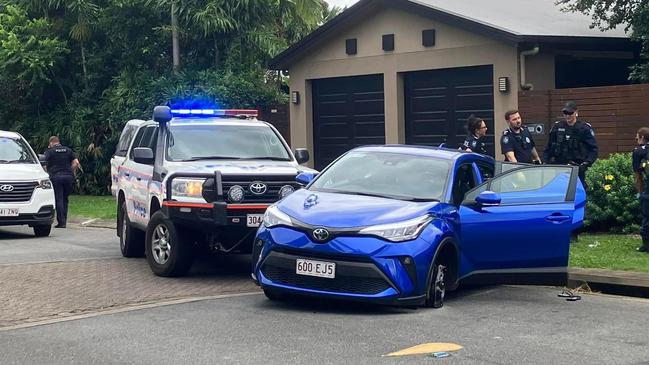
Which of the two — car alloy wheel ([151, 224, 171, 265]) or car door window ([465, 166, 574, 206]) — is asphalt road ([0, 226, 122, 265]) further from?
car door window ([465, 166, 574, 206])

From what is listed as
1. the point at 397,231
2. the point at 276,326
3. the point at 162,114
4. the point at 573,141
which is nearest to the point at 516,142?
the point at 573,141

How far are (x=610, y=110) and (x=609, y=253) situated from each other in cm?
523

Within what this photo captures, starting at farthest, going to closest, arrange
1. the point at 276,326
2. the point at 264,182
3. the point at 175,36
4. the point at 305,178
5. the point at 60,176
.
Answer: the point at 175,36 → the point at 60,176 → the point at 264,182 → the point at 305,178 → the point at 276,326

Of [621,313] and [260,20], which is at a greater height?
[260,20]

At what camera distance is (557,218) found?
956cm

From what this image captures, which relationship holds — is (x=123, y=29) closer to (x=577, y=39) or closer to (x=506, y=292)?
(x=577, y=39)

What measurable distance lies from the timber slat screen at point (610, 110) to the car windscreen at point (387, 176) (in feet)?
24.6

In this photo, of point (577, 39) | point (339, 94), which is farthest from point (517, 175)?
point (339, 94)

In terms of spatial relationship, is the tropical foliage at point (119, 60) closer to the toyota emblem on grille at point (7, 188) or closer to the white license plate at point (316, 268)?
the toyota emblem on grille at point (7, 188)

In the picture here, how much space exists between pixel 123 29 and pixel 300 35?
16.6 feet

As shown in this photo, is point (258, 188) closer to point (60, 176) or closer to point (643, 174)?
point (643, 174)

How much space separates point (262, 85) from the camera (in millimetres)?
24281

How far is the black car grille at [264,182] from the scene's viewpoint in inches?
432

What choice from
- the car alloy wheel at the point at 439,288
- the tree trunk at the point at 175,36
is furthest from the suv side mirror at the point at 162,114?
the tree trunk at the point at 175,36
